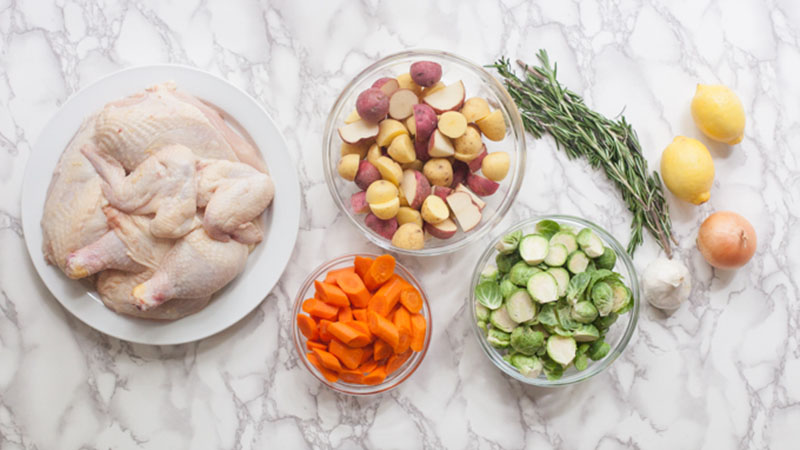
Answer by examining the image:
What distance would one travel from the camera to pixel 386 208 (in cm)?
194

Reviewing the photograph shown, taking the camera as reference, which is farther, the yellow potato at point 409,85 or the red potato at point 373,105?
the yellow potato at point 409,85

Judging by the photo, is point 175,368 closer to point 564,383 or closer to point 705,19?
point 564,383

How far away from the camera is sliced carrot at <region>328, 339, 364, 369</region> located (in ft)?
6.77

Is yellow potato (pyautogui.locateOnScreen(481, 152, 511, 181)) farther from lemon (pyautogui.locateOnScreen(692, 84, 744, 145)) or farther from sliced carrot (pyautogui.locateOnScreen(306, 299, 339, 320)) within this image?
lemon (pyautogui.locateOnScreen(692, 84, 744, 145))

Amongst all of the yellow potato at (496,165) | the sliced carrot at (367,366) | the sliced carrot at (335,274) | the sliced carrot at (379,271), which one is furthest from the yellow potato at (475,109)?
the sliced carrot at (367,366)

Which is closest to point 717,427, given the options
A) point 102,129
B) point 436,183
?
point 436,183

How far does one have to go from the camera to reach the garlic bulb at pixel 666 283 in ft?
7.13

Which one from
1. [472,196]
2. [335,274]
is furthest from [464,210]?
[335,274]

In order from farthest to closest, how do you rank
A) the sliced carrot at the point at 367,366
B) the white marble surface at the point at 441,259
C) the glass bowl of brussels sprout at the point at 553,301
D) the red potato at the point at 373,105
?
1. the white marble surface at the point at 441,259
2. the sliced carrot at the point at 367,366
3. the glass bowl of brussels sprout at the point at 553,301
4. the red potato at the point at 373,105

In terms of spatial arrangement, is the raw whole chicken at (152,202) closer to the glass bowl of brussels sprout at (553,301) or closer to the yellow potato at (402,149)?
the yellow potato at (402,149)

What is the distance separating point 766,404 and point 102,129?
99.3 inches

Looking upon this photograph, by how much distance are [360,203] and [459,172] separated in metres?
0.34

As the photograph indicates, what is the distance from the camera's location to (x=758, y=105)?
2340mm

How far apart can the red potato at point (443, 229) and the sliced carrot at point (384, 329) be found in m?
0.33
